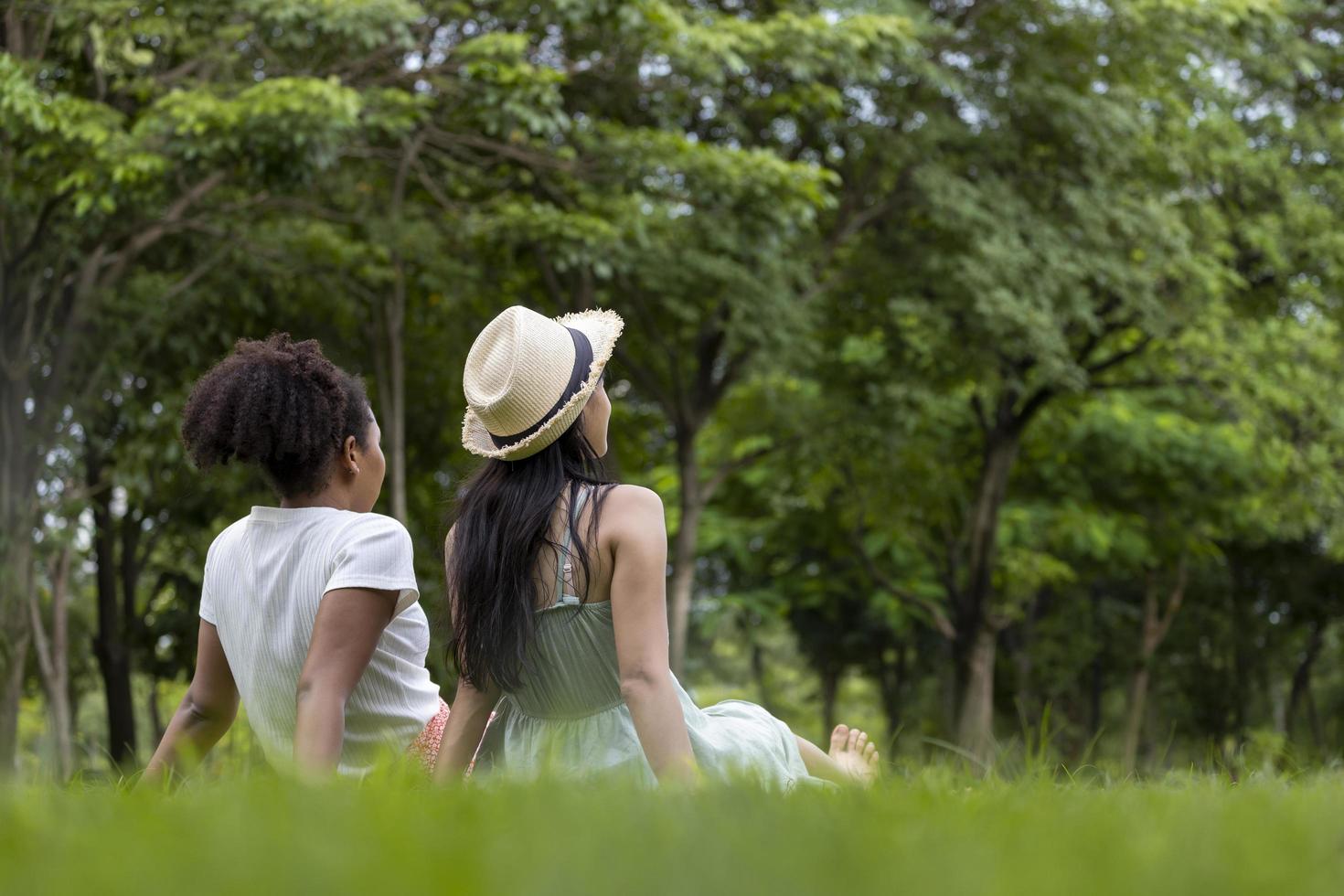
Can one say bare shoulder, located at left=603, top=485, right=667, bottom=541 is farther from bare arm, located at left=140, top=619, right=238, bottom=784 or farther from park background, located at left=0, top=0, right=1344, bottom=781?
park background, located at left=0, top=0, right=1344, bottom=781

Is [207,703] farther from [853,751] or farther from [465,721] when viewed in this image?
[853,751]

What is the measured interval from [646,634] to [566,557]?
0.98ft

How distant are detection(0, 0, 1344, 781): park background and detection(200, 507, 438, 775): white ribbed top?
5250 mm

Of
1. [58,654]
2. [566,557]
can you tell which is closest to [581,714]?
[566,557]

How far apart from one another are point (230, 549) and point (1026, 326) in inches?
440

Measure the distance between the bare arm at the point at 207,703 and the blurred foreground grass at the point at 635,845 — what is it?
58.2 inches

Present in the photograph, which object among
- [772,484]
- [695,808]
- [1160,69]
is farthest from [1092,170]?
[695,808]

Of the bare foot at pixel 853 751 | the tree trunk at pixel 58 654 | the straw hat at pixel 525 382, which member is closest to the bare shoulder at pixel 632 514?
the straw hat at pixel 525 382

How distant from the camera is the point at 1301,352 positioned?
15445mm

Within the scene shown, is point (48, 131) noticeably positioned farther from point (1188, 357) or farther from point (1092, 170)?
point (1188, 357)

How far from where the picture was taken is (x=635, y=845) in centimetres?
145

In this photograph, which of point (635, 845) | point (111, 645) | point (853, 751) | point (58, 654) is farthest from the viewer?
point (111, 645)

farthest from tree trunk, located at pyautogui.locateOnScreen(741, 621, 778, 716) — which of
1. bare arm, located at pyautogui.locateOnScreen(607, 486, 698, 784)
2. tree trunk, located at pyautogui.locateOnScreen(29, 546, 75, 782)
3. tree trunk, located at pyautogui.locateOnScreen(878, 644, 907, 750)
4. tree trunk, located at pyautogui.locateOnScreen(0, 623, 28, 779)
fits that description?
bare arm, located at pyautogui.locateOnScreen(607, 486, 698, 784)

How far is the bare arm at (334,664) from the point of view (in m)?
2.96
